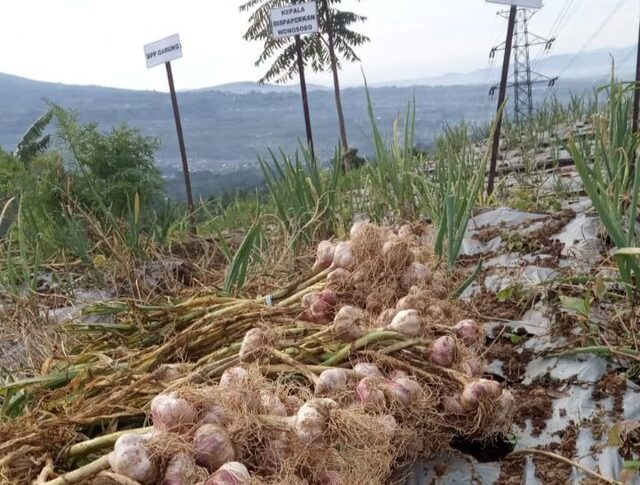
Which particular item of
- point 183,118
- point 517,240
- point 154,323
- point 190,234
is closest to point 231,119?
point 183,118

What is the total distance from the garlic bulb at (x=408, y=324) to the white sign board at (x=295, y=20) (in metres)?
2.50

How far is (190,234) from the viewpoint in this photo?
3.11m

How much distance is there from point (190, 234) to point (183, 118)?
3342 millimetres

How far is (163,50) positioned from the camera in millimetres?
3545

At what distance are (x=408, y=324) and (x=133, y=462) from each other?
0.63 meters

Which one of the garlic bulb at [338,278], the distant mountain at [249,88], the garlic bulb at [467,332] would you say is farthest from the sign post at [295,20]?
the distant mountain at [249,88]

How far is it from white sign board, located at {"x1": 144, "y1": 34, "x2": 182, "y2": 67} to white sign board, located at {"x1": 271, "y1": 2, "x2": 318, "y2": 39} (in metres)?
0.55

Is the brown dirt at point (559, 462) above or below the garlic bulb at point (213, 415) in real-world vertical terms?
below

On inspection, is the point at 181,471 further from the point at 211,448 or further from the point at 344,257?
the point at 344,257

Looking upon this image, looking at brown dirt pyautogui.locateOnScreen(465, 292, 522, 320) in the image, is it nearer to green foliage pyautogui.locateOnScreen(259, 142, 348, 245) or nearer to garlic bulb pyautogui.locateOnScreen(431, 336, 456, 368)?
garlic bulb pyautogui.locateOnScreen(431, 336, 456, 368)

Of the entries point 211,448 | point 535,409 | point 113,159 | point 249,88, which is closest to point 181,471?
point 211,448

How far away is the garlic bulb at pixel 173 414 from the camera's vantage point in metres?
0.99

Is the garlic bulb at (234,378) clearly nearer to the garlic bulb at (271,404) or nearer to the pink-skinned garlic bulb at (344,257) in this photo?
the garlic bulb at (271,404)

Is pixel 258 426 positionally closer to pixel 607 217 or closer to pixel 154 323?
pixel 154 323
